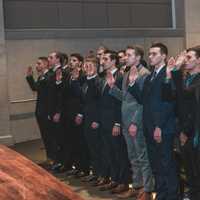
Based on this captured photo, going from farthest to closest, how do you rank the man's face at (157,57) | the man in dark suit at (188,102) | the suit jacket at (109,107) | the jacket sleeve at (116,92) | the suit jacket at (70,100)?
1. the suit jacket at (70,100)
2. the suit jacket at (109,107)
3. the jacket sleeve at (116,92)
4. the man's face at (157,57)
5. the man in dark suit at (188,102)

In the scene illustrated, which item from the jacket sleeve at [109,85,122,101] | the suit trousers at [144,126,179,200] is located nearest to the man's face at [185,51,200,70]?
the suit trousers at [144,126,179,200]

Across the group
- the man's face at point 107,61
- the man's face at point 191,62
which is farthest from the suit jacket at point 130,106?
the man's face at point 191,62

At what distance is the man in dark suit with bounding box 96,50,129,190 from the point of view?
602 cm

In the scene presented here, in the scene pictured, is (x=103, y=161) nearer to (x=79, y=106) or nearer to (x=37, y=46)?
(x=79, y=106)

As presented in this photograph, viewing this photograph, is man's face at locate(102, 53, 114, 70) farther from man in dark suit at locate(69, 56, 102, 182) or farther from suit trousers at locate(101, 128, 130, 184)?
suit trousers at locate(101, 128, 130, 184)

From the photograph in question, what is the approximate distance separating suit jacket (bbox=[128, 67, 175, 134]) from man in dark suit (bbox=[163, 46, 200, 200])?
0.19 feet

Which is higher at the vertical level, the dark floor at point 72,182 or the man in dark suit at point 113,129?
the man in dark suit at point 113,129

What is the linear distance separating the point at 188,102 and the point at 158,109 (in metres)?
0.29

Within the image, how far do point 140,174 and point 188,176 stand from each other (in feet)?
2.53

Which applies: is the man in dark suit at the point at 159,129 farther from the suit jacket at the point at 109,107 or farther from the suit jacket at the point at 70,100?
the suit jacket at the point at 70,100

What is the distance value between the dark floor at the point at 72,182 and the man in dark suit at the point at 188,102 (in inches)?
49.7

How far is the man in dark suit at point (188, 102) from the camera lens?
4.86 m

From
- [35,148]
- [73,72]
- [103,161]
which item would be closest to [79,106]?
[73,72]

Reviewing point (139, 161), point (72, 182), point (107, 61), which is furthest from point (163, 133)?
point (72, 182)
